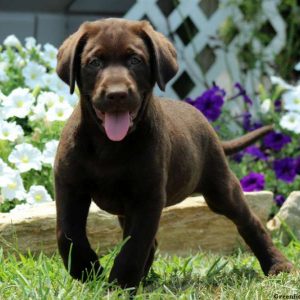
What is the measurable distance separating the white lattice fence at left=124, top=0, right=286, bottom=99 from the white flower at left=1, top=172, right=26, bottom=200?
3.05 metres

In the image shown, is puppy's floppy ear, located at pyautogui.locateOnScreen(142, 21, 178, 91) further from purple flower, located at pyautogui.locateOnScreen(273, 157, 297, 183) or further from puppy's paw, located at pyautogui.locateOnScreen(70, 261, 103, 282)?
purple flower, located at pyautogui.locateOnScreen(273, 157, 297, 183)

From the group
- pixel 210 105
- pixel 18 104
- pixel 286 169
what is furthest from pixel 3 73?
pixel 286 169

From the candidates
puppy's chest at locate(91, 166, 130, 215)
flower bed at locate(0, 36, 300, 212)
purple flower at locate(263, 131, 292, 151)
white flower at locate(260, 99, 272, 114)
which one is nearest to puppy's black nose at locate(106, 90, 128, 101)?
puppy's chest at locate(91, 166, 130, 215)

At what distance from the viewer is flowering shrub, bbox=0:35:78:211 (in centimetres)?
524

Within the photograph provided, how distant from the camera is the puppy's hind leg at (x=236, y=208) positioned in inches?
178

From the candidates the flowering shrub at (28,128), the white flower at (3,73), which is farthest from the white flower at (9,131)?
the white flower at (3,73)

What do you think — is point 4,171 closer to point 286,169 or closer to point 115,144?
point 115,144

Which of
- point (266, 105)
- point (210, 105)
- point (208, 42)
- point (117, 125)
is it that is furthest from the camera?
point (208, 42)

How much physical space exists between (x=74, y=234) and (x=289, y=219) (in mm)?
2216

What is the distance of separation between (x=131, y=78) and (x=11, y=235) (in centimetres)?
148

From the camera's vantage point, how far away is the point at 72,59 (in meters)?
3.66

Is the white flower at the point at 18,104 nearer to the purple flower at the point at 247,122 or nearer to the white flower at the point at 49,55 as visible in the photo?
the white flower at the point at 49,55

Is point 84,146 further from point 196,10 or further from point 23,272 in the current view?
point 196,10

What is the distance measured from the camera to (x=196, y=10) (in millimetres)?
8094
